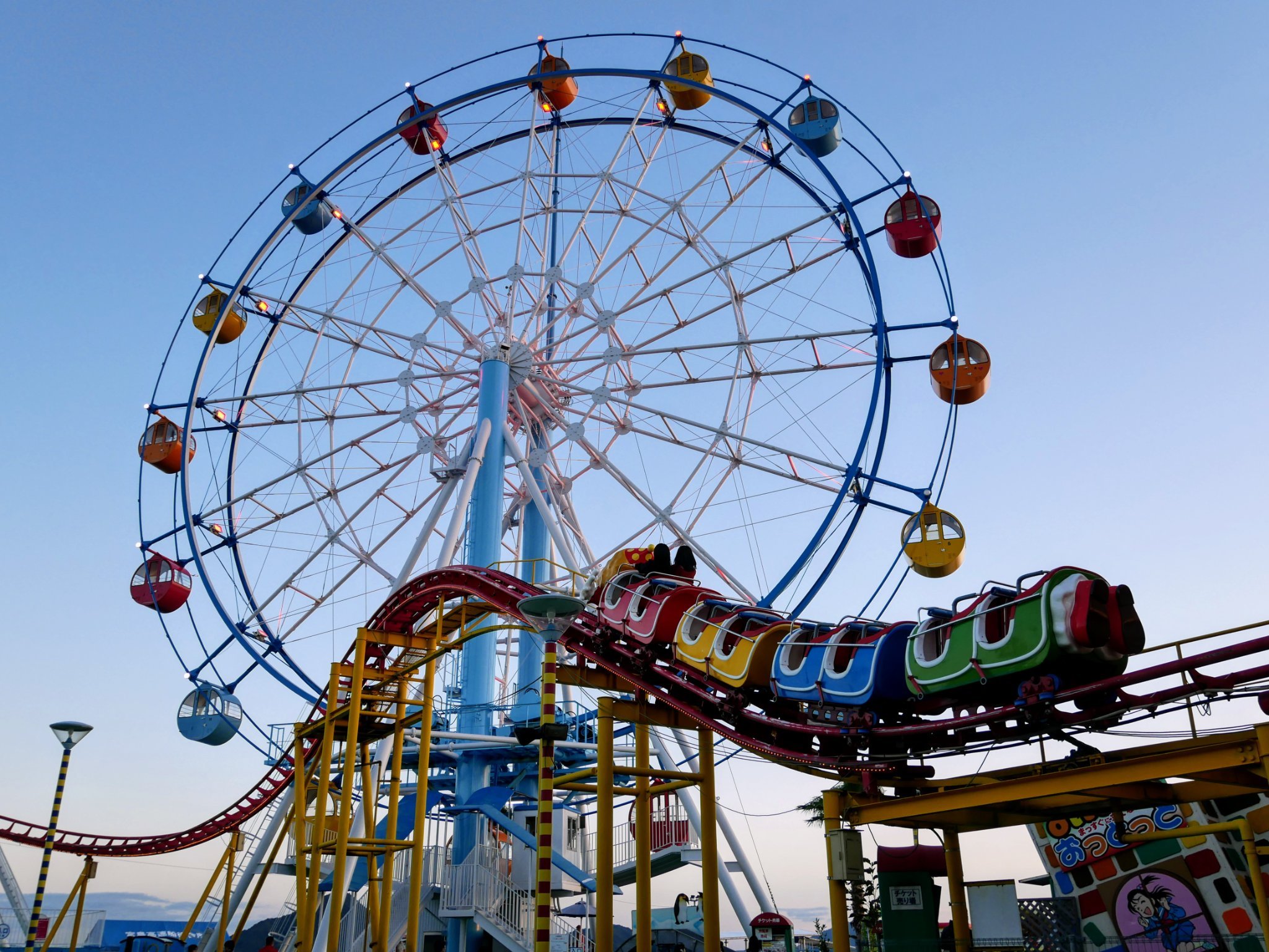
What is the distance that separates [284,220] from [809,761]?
1757 cm

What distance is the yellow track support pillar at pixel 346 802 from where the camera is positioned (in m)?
15.5

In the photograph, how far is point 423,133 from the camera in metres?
25.2

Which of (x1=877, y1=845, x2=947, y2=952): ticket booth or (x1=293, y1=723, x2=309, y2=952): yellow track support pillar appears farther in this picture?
(x1=293, y1=723, x2=309, y2=952): yellow track support pillar

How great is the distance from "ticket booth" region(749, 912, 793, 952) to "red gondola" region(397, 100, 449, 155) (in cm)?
1706

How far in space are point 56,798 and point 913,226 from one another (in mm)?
17710

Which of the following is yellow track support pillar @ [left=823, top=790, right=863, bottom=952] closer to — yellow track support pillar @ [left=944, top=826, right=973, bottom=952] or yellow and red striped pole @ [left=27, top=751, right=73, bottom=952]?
yellow track support pillar @ [left=944, top=826, right=973, bottom=952]

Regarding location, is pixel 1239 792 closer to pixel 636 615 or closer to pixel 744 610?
pixel 744 610

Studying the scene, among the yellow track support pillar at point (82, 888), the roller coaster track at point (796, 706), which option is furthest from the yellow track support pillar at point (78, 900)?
the roller coaster track at point (796, 706)

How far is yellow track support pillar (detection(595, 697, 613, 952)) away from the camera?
43.3ft

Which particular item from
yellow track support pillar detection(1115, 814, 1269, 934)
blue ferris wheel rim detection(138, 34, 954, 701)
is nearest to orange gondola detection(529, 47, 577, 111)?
blue ferris wheel rim detection(138, 34, 954, 701)

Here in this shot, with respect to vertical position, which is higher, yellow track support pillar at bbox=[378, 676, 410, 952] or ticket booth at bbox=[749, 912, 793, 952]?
yellow track support pillar at bbox=[378, 676, 410, 952]

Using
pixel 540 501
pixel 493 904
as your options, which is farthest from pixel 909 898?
pixel 540 501

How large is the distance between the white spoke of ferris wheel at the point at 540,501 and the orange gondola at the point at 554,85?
706 cm

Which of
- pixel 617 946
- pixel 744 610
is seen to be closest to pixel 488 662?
pixel 617 946
